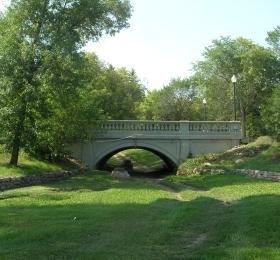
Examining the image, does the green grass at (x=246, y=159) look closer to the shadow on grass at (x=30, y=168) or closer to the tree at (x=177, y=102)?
the shadow on grass at (x=30, y=168)

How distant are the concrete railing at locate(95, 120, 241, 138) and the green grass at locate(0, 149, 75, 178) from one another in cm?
597

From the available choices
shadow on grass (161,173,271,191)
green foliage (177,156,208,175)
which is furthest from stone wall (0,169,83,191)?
green foliage (177,156,208,175)

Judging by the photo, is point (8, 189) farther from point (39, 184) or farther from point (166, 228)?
point (166, 228)

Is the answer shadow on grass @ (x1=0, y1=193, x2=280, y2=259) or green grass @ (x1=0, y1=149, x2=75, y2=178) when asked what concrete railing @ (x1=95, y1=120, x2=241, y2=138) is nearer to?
green grass @ (x1=0, y1=149, x2=75, y2=178)

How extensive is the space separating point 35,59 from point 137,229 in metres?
20.2

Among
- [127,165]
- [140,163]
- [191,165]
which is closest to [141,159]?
[140,163]

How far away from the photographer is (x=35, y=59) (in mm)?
29812

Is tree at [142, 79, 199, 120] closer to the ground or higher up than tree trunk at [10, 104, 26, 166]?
higher up

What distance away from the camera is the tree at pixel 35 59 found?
28719 millimetres

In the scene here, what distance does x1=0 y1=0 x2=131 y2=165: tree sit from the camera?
2872cm

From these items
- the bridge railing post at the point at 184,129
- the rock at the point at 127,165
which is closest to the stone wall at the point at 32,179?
the bridge railing post at the point at 184,129

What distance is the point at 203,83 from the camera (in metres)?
59.0

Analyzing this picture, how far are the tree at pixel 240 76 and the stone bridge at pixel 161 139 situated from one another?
1490 cm

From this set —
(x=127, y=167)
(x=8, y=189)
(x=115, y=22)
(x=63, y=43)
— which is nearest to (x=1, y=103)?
(x=63, y=43)
